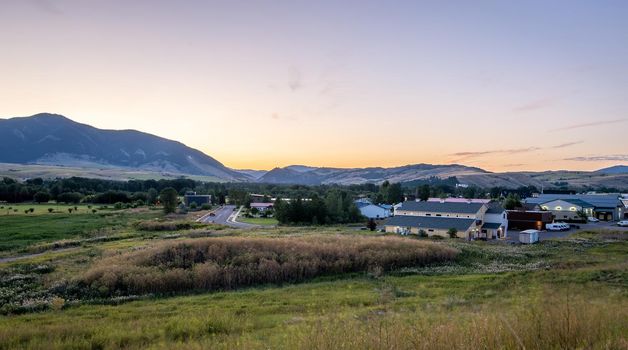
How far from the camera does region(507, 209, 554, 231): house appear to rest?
6662 cm

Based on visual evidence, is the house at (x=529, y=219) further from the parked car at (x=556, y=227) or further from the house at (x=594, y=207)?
the house at (x=594, y=207)

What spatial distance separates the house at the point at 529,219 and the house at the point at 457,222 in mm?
11646

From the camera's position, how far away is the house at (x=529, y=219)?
66.6 metres

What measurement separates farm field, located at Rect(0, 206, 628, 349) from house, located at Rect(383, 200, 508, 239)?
12.7 metres

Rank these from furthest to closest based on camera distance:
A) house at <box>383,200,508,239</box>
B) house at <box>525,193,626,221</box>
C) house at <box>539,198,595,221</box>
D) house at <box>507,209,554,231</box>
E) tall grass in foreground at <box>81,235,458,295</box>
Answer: house at <box>525,193,626,221</box> → house at <box>539,198,595,221</box> → house at <box>507,209,554,231</box> → house at <box>383,200,508,239</box> → tall grass in foreground at <box>81,235,458,295</box>

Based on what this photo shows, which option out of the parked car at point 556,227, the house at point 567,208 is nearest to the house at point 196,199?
the parked car at point 556,227

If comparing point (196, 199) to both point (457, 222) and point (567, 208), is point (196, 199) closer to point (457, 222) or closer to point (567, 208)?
point (457, 222)

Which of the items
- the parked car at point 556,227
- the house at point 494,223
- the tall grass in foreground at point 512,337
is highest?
the tall grass in foreground at point 512,337

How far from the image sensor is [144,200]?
122 m

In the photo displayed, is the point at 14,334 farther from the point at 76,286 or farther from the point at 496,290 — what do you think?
the point at 496,290

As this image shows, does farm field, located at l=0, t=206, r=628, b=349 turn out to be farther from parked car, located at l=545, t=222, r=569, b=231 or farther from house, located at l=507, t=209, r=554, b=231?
house, located at l=507, t=209, r=554, b=231

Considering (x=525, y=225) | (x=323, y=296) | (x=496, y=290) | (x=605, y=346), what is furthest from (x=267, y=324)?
(x=525, y=225)

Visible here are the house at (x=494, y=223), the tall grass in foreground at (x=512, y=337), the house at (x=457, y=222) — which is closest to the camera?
the tall grass in foreground at (x=512, y=337)

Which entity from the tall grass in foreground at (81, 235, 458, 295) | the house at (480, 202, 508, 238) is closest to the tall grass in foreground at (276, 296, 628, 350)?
the tall grass in foreground at (81, 235, 458, 295)
